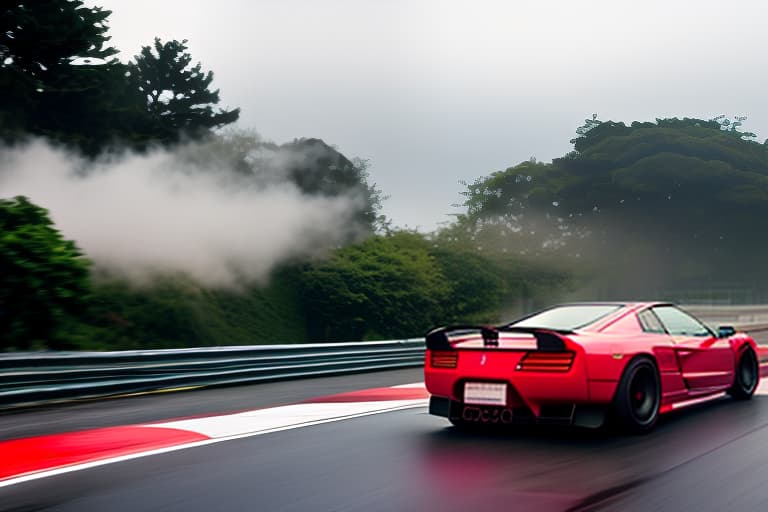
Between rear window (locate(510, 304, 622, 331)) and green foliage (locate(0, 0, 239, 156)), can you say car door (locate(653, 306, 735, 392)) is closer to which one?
rear window (locate(510, 304, 622, 331))

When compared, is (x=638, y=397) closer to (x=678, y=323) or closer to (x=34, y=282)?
(x=678, y=323)

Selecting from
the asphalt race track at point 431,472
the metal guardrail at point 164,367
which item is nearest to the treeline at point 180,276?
the metal guardrail at point 164,367

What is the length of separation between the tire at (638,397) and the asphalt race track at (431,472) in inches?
5.6

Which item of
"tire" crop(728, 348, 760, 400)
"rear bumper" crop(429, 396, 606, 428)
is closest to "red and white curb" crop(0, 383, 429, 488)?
"rear bumper" crop(429, 396, 606, 428)

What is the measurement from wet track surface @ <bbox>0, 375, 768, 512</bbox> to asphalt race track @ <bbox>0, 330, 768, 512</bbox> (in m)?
0.01

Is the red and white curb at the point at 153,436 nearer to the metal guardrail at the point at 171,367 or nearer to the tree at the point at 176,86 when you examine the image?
the metal guardrail at the point at 171,367

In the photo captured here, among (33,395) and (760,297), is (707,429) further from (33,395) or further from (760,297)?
(760,297)

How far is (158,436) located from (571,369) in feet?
12.1

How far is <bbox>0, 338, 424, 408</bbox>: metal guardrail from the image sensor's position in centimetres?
1004

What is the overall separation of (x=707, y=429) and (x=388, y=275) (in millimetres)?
22037

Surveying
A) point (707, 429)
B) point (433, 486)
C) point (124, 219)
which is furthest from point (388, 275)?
point (433, 486)

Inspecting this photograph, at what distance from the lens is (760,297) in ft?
210

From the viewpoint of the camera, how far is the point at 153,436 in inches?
305

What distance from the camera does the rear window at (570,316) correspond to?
25.0ft
